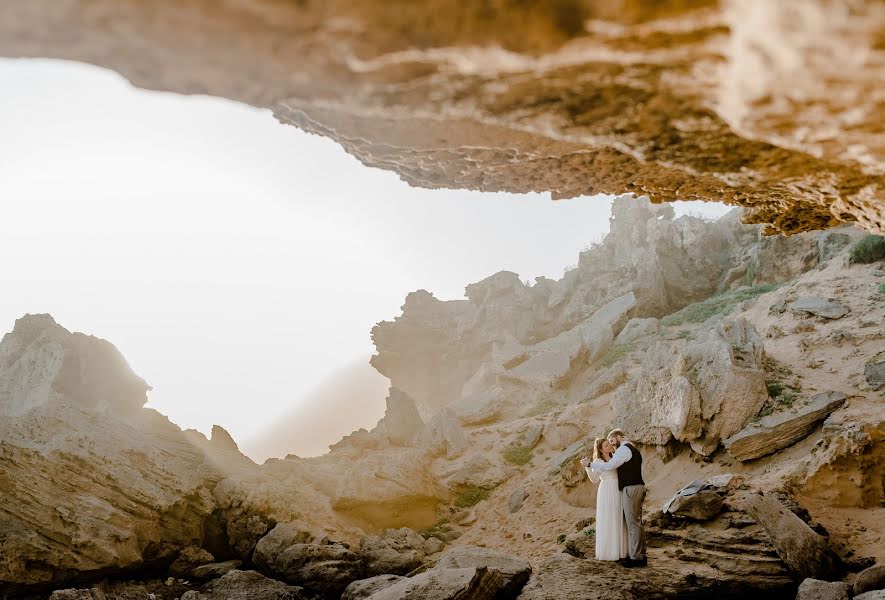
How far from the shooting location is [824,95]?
2531 millimetres

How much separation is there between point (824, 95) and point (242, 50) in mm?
3027

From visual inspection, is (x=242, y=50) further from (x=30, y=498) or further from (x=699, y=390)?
(x=699, y=390)

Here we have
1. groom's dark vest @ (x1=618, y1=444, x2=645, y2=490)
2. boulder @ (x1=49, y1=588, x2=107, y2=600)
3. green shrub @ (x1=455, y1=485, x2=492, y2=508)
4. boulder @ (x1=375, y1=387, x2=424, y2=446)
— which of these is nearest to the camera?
groom's dark vest @ (x1=618, y1=444, x2=645, y2=490)

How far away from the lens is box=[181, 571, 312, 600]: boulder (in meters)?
9.41

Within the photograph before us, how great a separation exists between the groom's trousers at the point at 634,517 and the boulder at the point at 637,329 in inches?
735

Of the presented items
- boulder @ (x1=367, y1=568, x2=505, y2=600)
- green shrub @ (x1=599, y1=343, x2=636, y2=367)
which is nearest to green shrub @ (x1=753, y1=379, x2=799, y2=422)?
boulder @ (x1=367, y1=568, x2=505, y2=600)

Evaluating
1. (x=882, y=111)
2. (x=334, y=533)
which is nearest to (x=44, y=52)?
(x=882, y=111)

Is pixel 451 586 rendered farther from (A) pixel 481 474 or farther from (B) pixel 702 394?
(A) pixel 481 474

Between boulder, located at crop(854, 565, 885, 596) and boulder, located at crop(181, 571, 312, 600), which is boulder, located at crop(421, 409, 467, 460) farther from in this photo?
boulder, located at crop(854, 565, 885, 596)

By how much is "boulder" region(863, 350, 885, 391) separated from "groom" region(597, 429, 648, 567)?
7.45 meters

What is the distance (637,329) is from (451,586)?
21.1 meters

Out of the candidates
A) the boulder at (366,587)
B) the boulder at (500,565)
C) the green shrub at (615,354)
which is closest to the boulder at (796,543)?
the boulder at (500,565)

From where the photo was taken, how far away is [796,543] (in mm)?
6484

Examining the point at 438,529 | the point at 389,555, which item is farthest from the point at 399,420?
the point at 389,555
